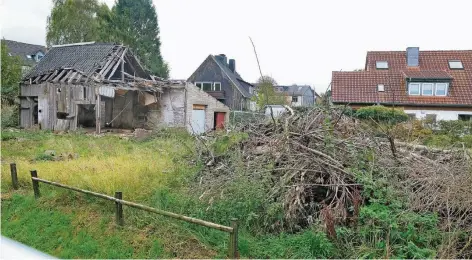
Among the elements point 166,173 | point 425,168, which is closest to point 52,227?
point 166,173

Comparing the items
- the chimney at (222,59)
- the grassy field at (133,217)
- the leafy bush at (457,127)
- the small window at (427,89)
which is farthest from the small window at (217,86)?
the grassy field at (133,217)

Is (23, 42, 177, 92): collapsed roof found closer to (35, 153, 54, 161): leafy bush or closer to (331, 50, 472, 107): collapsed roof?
(35, 153, 54, 161): leafy bush

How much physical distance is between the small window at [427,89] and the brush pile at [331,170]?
20.2m

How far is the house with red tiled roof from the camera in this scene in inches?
939

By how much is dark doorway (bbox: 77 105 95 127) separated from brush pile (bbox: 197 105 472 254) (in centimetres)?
1522

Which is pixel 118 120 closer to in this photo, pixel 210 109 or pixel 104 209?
pixel 210 109

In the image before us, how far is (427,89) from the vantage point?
24.4 m

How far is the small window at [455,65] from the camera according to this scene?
25502 millimetres

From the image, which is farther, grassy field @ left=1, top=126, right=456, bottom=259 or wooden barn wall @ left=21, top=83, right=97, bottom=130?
wooden barn wall @ left=21, top=83, right=97, bottom=130

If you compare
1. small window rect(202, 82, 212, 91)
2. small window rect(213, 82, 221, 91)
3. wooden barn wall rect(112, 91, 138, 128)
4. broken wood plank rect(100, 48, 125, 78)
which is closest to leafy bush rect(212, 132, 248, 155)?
broken wood plank rect(100, 48, 125, 78)

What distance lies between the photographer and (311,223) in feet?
16.1

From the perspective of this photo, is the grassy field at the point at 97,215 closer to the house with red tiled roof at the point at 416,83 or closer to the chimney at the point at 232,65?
the house with red tiled roof at the point at 416,83

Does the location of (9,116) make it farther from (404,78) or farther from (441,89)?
(441,89)

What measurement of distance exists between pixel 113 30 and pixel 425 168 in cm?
3075
